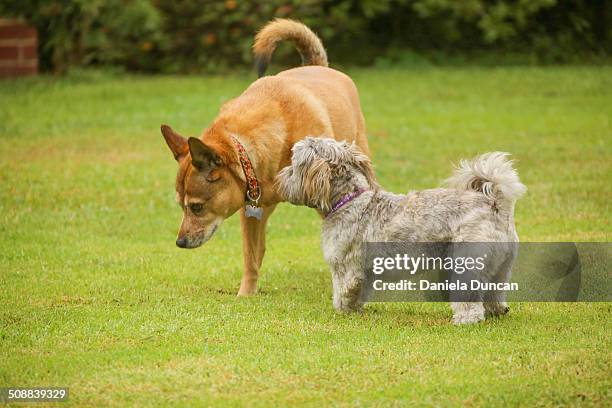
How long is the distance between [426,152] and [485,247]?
278 inches

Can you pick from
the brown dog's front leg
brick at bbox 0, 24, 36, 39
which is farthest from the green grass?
brick at bbox 0, 24, 36, 39

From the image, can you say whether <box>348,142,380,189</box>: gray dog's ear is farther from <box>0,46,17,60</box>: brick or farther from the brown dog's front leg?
<box>0,46,17,60</box>: brick

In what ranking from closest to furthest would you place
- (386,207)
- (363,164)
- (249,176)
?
(386,207), (363,164), (249,176)

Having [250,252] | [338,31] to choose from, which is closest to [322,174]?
[250,252]

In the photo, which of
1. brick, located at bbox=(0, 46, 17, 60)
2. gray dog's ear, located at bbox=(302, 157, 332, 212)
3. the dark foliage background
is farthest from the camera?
the dark foliage background

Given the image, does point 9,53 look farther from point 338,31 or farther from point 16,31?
point 338,31

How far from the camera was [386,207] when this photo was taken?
6.80m

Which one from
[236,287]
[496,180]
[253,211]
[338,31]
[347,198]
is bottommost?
[338,31]

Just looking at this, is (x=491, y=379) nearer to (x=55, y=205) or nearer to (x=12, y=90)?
(x=55, y=205)

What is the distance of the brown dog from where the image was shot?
701cm

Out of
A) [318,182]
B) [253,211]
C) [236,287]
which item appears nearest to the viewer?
[318,182]

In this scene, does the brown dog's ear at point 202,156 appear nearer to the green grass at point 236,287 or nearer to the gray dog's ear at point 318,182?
the gray dog's ear at point 318,182

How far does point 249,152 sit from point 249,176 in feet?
0.55

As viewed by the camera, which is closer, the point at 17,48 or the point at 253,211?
the point at 253,211
